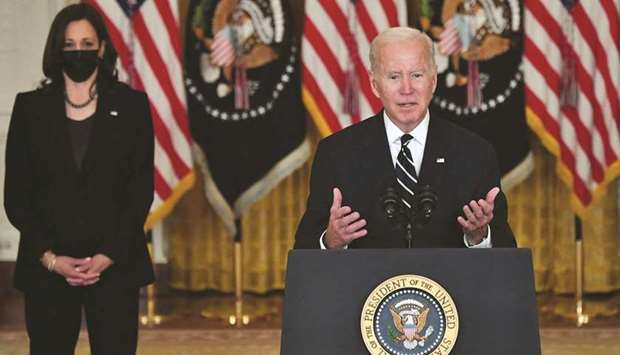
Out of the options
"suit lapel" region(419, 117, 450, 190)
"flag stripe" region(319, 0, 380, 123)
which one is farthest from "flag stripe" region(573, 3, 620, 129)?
"suit lapel" region(419, 117, 450, 190)

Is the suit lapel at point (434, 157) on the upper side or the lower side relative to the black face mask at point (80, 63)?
lower

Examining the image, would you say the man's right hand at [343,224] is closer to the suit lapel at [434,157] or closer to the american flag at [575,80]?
the suit lapel at [434,157]

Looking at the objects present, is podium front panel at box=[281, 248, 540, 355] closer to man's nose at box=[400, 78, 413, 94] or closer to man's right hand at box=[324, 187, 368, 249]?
man's right hand at box=[324, 187, 368, 249]

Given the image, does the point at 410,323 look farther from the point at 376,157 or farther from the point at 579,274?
the point at 579,274

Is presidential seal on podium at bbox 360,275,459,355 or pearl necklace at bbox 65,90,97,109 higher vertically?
pearl necklace at bbox 65,90,97,109

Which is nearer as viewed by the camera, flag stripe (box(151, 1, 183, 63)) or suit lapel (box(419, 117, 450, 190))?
suit lapel (box(419, 117, 450, 190))

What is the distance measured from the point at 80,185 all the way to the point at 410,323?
1.68 meters

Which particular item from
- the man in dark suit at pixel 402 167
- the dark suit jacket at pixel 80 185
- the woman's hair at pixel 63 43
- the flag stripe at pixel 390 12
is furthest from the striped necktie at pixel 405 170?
the flag stripe at pixel 390 12

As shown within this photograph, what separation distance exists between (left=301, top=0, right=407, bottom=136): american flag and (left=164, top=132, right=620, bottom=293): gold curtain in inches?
26.4

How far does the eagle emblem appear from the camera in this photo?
6.82ft

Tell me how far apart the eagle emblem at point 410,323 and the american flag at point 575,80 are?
441 cm

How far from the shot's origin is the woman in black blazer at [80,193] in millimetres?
3453

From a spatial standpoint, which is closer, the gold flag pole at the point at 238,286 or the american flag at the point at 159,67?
the american flag at the point at 159,67

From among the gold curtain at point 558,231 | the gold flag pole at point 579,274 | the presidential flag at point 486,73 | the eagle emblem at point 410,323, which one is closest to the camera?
the eagle emblem at point 410,323
